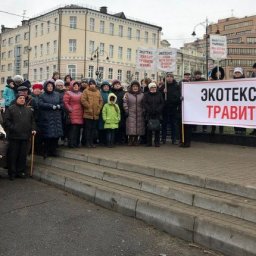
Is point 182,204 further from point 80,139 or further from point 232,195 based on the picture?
point 80,139

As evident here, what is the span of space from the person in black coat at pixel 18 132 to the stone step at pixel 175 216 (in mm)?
1411

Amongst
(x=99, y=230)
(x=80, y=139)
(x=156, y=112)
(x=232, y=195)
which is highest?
(x=156, y=112)

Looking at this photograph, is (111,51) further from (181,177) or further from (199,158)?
(181,177)

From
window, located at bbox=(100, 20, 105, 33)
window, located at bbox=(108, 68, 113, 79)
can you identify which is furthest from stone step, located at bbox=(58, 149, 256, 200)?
window, located at bbox=(100, 20, 105, 33)

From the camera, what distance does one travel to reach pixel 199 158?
8.70 m

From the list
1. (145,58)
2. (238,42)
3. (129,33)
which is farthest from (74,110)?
(238,42)

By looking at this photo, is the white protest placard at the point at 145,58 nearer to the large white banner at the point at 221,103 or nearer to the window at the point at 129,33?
the large white banner at the point at 221,103

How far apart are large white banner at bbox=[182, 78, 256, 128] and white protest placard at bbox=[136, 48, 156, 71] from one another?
2853 millimetres

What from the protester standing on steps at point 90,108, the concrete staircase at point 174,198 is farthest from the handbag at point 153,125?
the concrete staircase at point 174,198

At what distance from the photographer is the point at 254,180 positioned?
6.33m

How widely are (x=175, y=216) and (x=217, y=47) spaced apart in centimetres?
894

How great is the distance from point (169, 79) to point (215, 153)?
Result: 8.51 ft

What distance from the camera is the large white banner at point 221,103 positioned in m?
9.22

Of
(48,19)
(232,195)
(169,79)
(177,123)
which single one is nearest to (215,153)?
(177,123)
